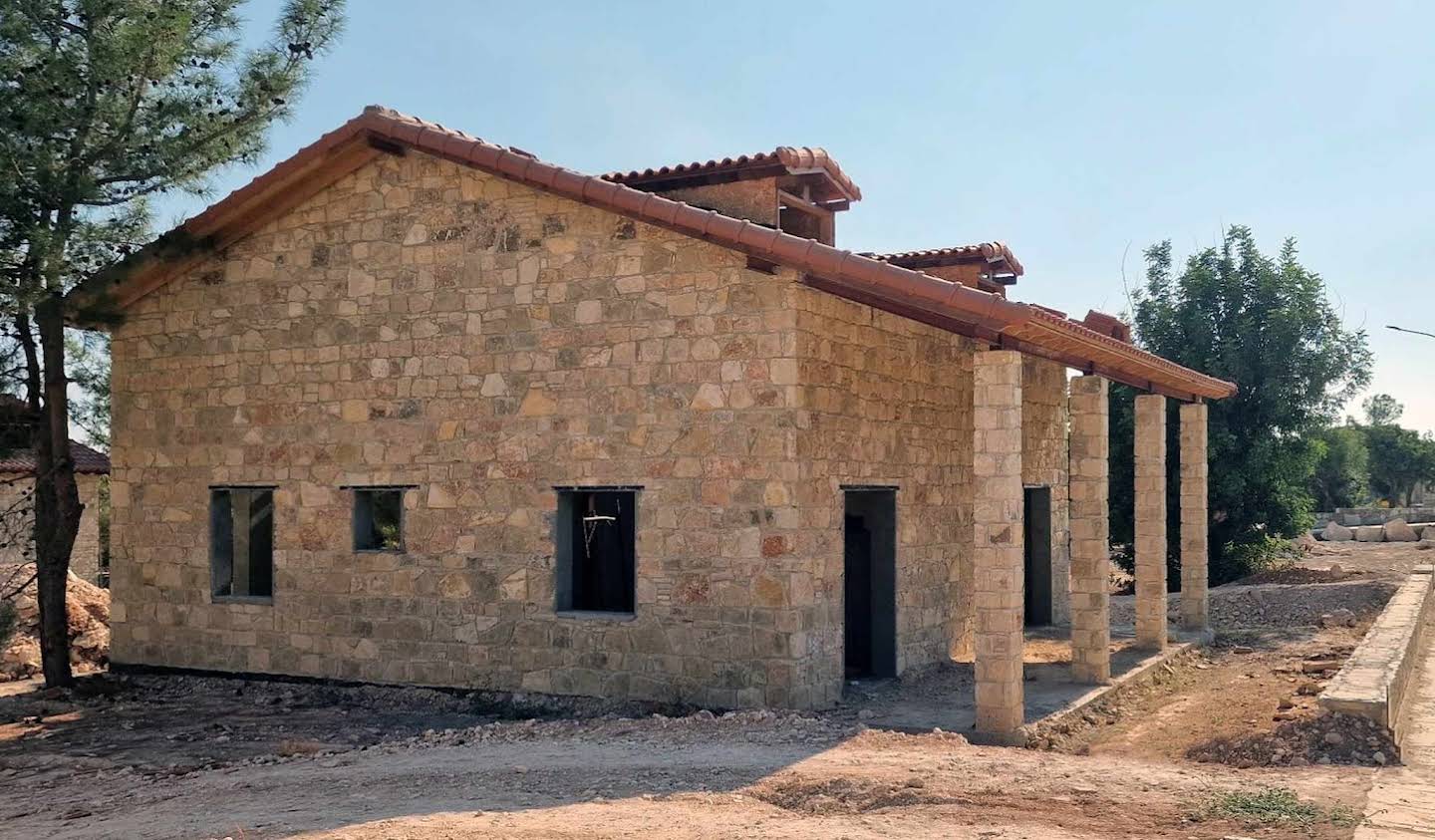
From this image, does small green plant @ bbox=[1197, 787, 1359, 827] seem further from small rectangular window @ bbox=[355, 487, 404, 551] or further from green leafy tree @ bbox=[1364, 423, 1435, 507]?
green leafy tree @ bbox=[1364, 423, 1435, 507]

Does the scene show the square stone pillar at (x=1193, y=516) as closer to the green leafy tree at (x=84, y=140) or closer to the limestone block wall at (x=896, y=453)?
the limestone block wall at (x=896, y=453)

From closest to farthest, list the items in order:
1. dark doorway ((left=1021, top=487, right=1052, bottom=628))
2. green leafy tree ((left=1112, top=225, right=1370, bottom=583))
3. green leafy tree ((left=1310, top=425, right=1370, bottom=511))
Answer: dark doorway ((left=1021, top=487, right=1052, bottom=628)) < green leafy tree ((left=1112, top=225, right=1370, bottom=583)) < green leafy tree ((left=1310, top=425, right=1370, bottom=511))

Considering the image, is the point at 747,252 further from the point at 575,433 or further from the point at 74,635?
the point at 74,635

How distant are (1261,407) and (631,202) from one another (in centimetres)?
1718

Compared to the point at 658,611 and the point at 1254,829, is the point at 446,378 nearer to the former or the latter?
the point at 658,611

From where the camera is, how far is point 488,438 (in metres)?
11.5

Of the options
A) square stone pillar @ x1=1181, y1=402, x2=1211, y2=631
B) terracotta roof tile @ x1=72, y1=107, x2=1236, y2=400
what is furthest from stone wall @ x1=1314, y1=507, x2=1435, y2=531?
terracotta roof tile @ x1=72, y1=107, x2=1236, y2=400

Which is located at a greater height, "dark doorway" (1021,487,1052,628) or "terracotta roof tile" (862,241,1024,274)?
"terracotta roof tile" (862,241,1024,274)

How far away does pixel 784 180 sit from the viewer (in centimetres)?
1187

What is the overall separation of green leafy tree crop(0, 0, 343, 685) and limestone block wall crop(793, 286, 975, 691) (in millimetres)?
6831

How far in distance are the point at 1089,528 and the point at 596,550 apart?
4.80 m

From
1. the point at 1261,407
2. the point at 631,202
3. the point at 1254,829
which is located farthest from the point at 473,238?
the point at 1261,407

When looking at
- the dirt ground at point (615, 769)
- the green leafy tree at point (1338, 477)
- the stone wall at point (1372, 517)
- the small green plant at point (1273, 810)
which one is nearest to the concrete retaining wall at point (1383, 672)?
the dirt ground at point (615, 769)

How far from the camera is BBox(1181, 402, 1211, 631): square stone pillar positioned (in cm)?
1573
